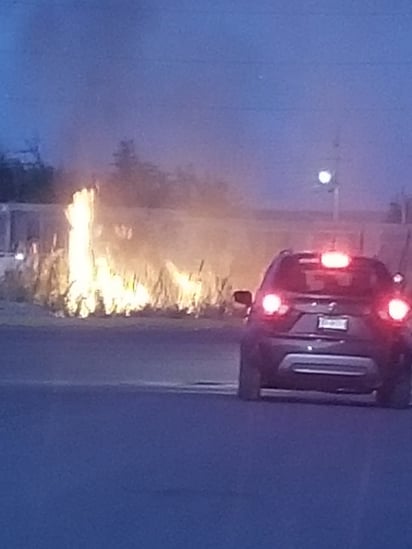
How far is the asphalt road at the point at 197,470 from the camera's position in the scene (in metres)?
11.4

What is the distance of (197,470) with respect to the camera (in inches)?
563

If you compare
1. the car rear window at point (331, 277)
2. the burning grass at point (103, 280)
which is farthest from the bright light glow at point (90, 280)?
the car rear window at point (331, 277)

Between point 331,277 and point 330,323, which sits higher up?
point 331,277

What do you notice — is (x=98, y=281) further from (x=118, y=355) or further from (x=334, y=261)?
(x=334, y=261)

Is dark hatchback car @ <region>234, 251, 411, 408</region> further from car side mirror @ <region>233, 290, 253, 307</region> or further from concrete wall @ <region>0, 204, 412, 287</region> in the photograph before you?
concrete wall @ <region>0, 204, 412, 287</region>

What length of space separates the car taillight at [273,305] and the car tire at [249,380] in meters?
0.62

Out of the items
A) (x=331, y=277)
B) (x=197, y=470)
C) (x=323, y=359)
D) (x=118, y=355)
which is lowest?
(x=197, y=470)

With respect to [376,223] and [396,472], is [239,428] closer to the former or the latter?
[396,472]

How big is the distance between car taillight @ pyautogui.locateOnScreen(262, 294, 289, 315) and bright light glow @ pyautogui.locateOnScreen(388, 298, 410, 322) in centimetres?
114

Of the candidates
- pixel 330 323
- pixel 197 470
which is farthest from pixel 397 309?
pixel 197 470

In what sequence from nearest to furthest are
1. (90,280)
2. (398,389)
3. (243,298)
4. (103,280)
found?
1. (398,389)
2. (243,298)
3. (90,280)
4. (103,280)

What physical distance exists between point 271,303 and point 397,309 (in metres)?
1.37

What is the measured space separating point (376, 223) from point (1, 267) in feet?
35.4

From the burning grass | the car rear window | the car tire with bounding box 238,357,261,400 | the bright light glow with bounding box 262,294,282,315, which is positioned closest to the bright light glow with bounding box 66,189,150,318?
the burning grass
